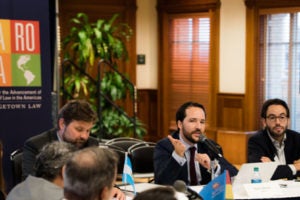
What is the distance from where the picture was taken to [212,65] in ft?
28.7

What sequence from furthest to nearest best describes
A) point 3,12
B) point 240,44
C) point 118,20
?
1. point 118,20
2. point 240,44
3. point 3,12

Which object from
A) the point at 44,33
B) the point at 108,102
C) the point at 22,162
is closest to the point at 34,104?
the point at 44,33

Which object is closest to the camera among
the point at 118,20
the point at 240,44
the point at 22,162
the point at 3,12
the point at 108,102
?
the point at 22,162

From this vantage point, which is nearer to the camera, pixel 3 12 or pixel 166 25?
pixel 3 12

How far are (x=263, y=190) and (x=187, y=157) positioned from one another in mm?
632

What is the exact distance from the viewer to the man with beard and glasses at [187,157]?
11.8 feet

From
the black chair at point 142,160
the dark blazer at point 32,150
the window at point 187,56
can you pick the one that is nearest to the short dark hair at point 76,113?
the dark blazer at point 32,150

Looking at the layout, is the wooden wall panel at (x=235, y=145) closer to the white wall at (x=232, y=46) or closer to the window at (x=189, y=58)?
the white wall at (x=232, y=46)

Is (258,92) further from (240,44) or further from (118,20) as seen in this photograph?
(118,20)

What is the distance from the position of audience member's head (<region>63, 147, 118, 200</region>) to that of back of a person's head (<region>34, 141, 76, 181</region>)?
17.9 inches

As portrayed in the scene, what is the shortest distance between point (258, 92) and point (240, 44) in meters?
0.78

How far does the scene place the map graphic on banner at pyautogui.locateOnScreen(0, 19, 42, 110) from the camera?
4949 mm

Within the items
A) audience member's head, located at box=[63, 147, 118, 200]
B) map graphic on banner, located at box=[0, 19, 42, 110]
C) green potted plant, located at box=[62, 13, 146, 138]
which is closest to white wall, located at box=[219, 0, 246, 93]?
green potted plant, located at box=[62, 13, 146, 138]

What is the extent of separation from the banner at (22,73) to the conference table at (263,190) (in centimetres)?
186
